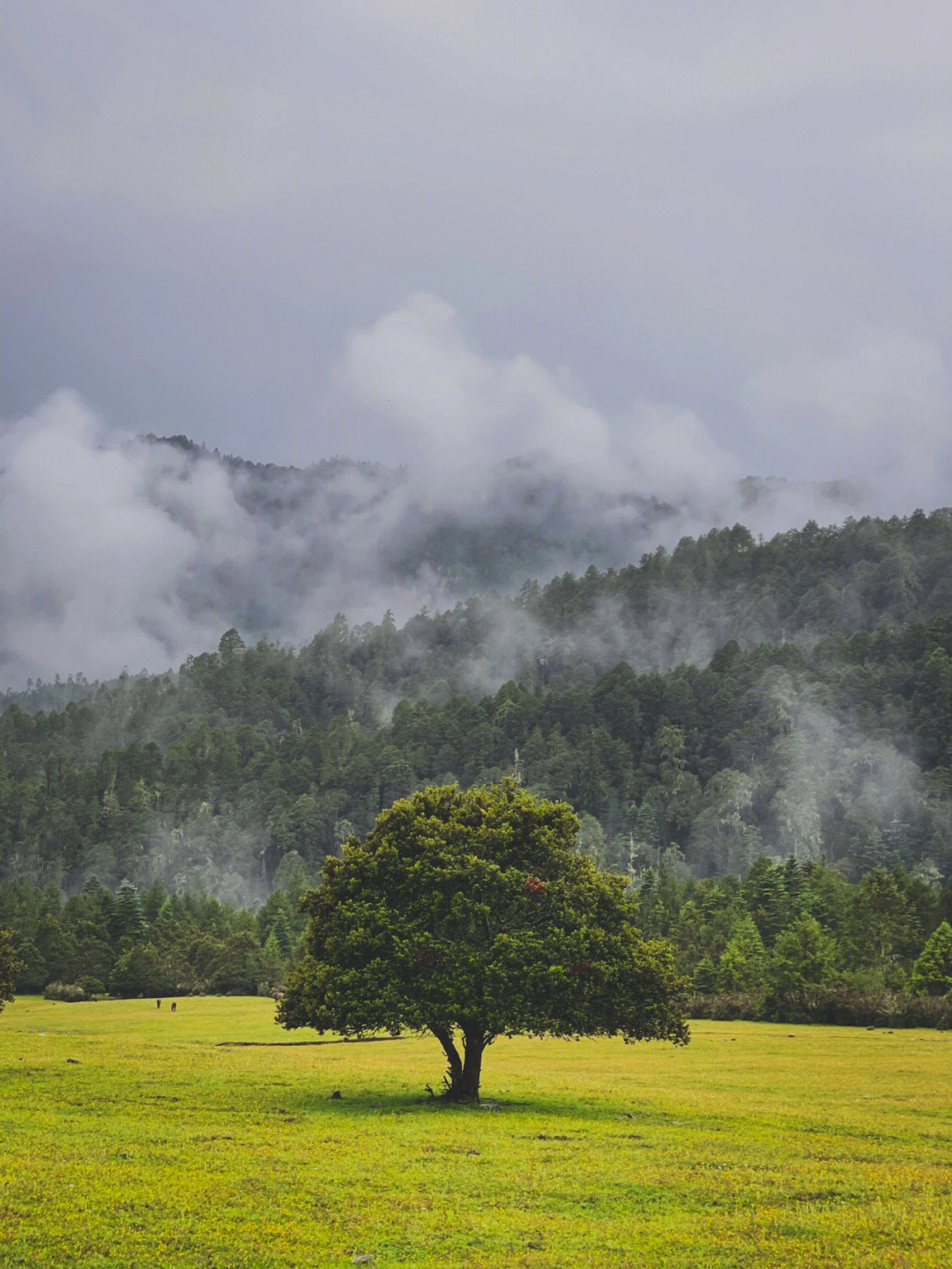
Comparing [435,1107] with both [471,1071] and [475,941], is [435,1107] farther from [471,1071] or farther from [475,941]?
[475,941]

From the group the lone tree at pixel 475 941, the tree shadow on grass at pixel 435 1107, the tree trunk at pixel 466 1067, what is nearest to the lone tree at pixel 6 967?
the tree shadow on grass at pixel 435 1107

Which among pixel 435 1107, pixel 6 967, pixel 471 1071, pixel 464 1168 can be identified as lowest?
pixel 435 1107

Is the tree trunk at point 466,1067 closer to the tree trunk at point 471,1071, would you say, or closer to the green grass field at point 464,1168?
the tree trunk at point 471,1071

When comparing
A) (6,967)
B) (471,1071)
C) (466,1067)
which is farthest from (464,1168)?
(6,967)

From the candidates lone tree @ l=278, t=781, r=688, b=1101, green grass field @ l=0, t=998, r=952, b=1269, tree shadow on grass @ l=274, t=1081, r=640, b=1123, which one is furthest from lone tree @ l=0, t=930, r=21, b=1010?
lone tree @ l=278, t=781, r=688, b=1101

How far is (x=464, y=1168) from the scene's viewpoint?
2334 centimetres

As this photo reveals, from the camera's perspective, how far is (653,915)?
128750mm

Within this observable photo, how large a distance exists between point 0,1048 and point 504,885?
32.8 meters

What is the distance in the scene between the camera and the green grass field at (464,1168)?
17047mm

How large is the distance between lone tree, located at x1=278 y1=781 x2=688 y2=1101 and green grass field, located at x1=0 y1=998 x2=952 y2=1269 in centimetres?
305

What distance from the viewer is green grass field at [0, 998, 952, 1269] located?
17.0 m

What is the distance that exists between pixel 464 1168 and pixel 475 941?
41.0 feet

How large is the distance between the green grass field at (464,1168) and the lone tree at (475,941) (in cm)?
305

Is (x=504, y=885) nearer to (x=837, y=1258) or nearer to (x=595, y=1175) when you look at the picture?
(x=595, y=1175)
